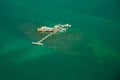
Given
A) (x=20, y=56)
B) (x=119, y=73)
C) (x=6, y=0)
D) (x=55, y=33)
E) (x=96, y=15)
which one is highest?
(x=6, y=0)

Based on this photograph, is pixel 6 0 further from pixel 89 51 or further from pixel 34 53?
pixel 89 51

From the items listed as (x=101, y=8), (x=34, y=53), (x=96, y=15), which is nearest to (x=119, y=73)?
(x=34, y=53)

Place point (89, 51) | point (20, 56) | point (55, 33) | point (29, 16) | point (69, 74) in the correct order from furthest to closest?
point (29, 16) → point (55, 33) → point (89, 51) → point (20, 56) → point (69, 74)

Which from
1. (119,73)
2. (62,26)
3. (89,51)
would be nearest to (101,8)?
(62,26)

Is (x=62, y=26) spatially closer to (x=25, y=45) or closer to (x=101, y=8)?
(x=25, y=45)

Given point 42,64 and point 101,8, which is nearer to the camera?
point 42,64

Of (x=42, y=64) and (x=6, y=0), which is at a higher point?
(x=6, y=0)

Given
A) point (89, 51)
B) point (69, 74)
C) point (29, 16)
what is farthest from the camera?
point (29, 16)
